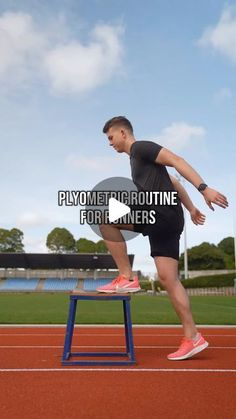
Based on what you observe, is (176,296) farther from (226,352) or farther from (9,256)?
(9,256)

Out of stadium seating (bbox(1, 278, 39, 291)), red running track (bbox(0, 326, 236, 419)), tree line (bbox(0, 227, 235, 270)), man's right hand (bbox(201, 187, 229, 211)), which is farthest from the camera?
tree line (bbox(0, 227, 235, 270))

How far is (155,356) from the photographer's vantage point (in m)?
4.88

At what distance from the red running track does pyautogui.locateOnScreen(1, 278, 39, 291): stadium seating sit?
2273 inches

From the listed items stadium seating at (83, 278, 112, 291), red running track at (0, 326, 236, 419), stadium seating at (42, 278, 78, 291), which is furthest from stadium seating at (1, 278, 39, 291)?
red running track at (0, 326, 236, 419)

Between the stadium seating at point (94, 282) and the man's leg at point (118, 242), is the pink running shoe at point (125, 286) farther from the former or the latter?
the stadium seating at point (94, 282)

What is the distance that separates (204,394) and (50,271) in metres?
64.0

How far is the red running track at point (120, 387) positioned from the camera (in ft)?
8.86

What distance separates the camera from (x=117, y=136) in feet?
14.8

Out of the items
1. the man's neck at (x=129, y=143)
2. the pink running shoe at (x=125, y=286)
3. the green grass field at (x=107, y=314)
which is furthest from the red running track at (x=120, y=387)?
the green grass field at (x=107, y=314)

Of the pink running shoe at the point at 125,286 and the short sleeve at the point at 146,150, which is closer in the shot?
the short sleeve at the point at 146,150

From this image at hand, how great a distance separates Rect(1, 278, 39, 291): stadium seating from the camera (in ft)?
202

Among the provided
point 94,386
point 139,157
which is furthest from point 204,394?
point 139,157

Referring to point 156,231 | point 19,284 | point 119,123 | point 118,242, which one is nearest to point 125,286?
point 118,242

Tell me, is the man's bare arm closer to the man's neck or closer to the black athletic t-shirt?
the black athletic t-shirt
